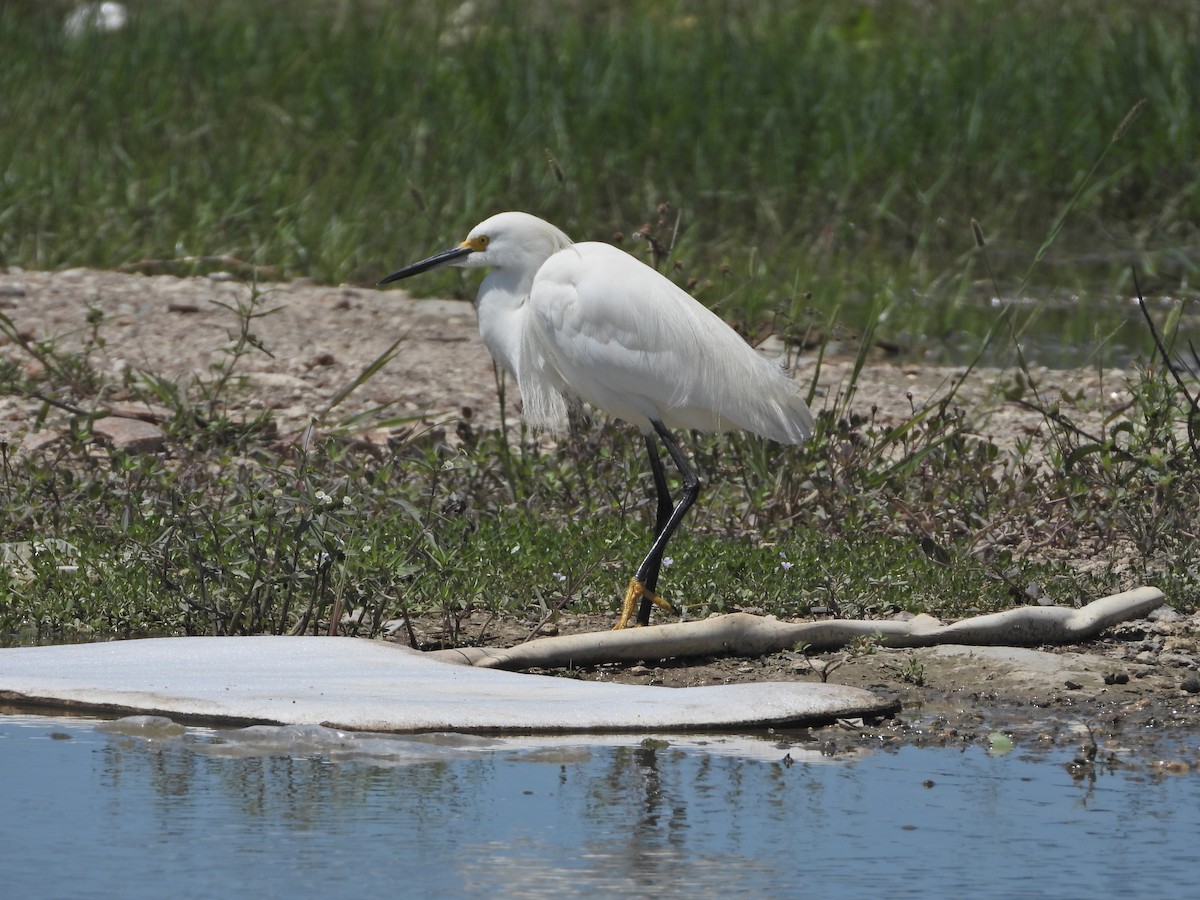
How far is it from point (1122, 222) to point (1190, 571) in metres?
6.15

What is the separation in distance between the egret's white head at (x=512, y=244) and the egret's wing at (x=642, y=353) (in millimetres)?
102

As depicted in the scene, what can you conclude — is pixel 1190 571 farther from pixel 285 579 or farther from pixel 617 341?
pixel 285 579

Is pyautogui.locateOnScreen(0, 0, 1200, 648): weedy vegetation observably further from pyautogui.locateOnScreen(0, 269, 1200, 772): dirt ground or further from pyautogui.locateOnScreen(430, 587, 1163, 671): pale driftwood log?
pyautogui.locateOnScreen(430, 587, 1163, 671): pale driftwood log

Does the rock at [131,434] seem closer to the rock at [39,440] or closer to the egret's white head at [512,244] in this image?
the rock at [39,440]

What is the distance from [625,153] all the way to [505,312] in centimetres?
491

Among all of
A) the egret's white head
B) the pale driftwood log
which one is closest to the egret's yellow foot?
the pale driftwood log

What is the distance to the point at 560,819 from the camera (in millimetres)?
3174

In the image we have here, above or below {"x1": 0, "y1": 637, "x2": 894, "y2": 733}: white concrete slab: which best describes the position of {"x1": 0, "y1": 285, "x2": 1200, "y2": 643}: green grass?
above

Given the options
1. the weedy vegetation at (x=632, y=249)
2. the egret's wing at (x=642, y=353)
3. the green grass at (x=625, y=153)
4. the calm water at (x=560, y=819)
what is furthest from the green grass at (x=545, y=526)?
the green grass at (x=625, y=153)

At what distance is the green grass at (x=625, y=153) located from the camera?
900 cm

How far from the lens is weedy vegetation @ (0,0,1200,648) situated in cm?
484

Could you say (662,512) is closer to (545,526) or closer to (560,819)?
(545,526)

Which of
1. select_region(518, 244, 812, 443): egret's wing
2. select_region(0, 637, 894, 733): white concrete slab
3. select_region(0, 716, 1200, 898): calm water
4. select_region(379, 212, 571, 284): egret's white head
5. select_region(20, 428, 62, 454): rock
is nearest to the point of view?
select_region(0, 716, 1200, 898): calm water

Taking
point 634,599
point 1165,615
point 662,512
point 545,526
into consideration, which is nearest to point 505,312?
point 545,526
